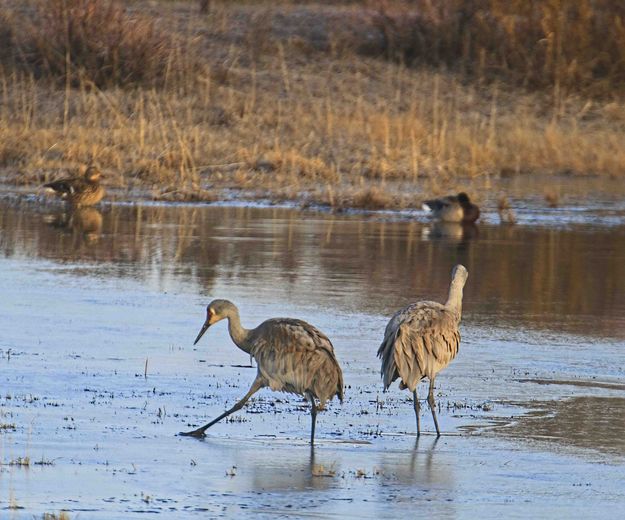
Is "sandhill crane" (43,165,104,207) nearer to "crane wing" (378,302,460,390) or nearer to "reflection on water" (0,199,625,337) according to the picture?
"reflection on water" (0,199,625,337)

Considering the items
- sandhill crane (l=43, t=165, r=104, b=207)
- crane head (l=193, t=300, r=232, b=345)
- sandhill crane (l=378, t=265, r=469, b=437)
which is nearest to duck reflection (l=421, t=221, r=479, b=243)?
sandhill crane (l=43, t=165, r=104, b=207)

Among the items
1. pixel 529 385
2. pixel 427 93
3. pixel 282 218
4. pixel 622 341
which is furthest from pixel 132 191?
pixel 529 385

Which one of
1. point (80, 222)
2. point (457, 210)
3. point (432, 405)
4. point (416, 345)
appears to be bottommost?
point (432, 405)

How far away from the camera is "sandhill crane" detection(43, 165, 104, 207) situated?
74.2 ft

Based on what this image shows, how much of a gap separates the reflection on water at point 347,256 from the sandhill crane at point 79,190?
0.38 meters

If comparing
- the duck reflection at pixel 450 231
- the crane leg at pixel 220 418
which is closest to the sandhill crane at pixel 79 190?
the duck reflection at pixel 450 231

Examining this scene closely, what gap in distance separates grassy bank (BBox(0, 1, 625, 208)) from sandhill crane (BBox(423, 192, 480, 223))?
1.89 m

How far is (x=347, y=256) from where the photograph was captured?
17859 mm

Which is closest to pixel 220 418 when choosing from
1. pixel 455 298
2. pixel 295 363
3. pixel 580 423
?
pixel 295 363

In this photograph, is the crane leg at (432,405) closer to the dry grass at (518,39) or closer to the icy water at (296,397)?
the icy water at (296,397)

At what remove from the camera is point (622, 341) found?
1288 cm

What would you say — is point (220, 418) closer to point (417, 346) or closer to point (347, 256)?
point (417, 346)

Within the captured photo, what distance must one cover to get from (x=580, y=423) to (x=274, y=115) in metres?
20.3

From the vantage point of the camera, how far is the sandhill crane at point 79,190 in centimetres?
2261
